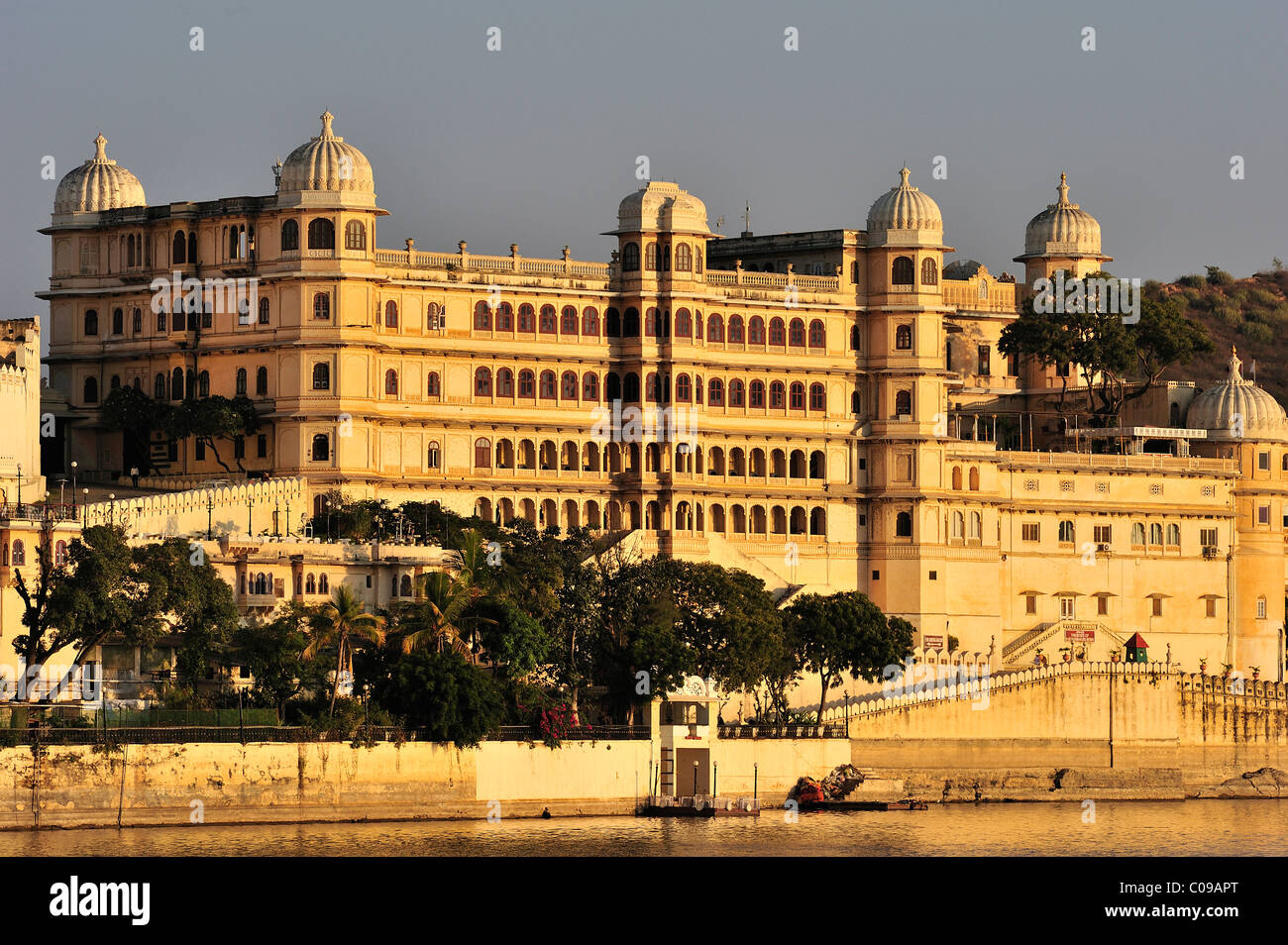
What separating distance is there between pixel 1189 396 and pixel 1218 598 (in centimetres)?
1138

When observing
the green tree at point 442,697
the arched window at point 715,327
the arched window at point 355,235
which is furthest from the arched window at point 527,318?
the green tree at point 442,697

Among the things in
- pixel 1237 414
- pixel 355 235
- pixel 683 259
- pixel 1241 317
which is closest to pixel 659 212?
pixel 683 259

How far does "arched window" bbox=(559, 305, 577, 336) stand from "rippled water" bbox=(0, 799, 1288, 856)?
88.6ft

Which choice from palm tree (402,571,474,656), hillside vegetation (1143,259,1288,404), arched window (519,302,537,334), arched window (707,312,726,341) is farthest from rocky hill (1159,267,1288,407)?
palm tree (402,571,474,656)

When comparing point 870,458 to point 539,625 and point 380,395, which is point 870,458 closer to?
point 380,395

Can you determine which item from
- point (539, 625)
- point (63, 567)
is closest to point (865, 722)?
point (539, 625)

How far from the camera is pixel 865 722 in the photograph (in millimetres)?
100375

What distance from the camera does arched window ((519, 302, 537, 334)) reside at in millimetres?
111500

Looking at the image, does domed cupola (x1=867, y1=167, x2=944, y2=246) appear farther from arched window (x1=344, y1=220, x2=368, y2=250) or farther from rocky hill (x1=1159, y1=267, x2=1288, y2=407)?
rocky hill (x1=1159, y1=267, x2=1288, y2=407)

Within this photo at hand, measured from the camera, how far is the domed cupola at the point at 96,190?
113188 mm

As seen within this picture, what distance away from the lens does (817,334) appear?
11788cm

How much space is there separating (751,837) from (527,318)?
3580 cm

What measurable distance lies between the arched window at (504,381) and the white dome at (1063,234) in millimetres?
33555

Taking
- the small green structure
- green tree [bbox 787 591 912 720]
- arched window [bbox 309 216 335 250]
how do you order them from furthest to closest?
the small green structure
arched window [bbox 309 216 335 250]
green tree [bbox 787 591 912 720]
